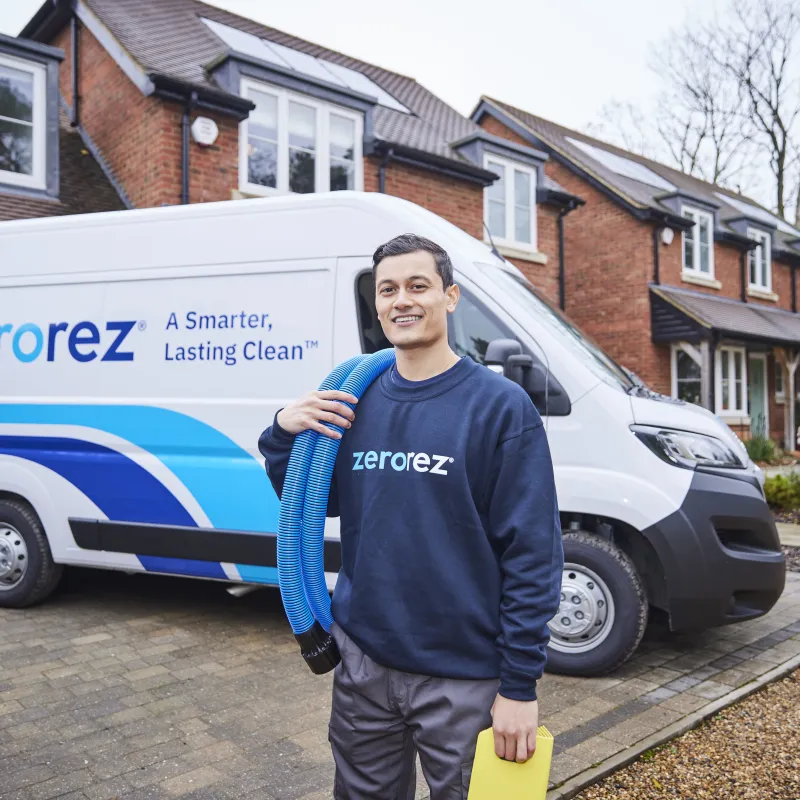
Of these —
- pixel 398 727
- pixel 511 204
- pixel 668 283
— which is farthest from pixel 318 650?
pixel 668 283

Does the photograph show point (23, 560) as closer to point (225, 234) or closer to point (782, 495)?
point (225, 234)

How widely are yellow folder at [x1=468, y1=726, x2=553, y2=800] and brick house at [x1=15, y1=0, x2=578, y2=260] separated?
11.0 metres

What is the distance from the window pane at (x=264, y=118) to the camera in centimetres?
1280

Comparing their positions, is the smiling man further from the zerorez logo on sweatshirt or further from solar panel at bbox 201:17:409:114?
solar panel at bbox 201:17:409:114

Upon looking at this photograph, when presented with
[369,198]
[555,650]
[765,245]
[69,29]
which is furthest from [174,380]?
[765,245]

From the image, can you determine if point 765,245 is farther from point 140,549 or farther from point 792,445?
point 140,549

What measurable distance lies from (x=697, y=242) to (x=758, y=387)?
458 centimetres

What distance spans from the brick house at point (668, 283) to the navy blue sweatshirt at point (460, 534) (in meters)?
15.5

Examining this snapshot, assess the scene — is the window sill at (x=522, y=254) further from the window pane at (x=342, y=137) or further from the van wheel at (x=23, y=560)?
the van wheel at (x=23, y=560)

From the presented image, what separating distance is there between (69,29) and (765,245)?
64.4 feet

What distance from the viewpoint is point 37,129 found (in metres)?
11.9

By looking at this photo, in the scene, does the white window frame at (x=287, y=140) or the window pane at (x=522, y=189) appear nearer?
the white window frame at (x=287, y=140)

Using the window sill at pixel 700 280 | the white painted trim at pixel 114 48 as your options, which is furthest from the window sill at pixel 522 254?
the white painted trim at pixel 114 48

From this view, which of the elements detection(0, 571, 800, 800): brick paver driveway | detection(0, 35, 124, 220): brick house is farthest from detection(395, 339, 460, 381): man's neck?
detection(0, 35, 124, 220): brick house
